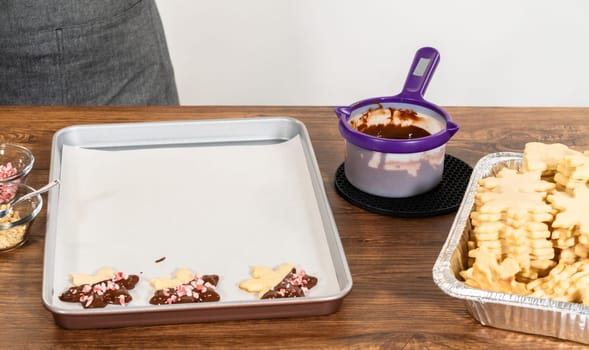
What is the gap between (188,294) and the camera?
101 centimetres

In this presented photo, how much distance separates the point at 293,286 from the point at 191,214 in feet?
0.77

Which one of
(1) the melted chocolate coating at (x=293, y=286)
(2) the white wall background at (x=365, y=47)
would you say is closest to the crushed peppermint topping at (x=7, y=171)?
(1) the melted chocolate coating at (x=293, y=286)

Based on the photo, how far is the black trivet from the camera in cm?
121

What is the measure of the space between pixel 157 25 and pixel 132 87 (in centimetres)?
17

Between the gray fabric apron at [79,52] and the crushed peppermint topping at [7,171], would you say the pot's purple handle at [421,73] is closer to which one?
the crushed peppermint topping at [7,171]

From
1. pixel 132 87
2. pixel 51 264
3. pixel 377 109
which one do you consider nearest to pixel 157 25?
pixel 132 87

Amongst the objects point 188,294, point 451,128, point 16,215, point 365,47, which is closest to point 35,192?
point 16,215

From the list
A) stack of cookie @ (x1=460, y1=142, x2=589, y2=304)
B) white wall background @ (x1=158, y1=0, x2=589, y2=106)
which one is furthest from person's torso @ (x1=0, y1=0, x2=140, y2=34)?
stack of cookie @ (x1=460, y1=142, x2=589, y2=304)

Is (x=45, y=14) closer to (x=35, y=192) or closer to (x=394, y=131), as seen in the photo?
(x=35, y=192)

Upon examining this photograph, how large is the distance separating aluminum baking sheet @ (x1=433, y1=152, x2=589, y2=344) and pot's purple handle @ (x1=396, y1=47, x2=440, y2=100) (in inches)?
13.0

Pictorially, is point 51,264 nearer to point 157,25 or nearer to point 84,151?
point 84,151

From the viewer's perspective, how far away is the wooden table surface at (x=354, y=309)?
3.18 feet

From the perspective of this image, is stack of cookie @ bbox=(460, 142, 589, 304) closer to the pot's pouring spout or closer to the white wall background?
the pot's pouring spout

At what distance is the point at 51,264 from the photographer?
3.44 feet
